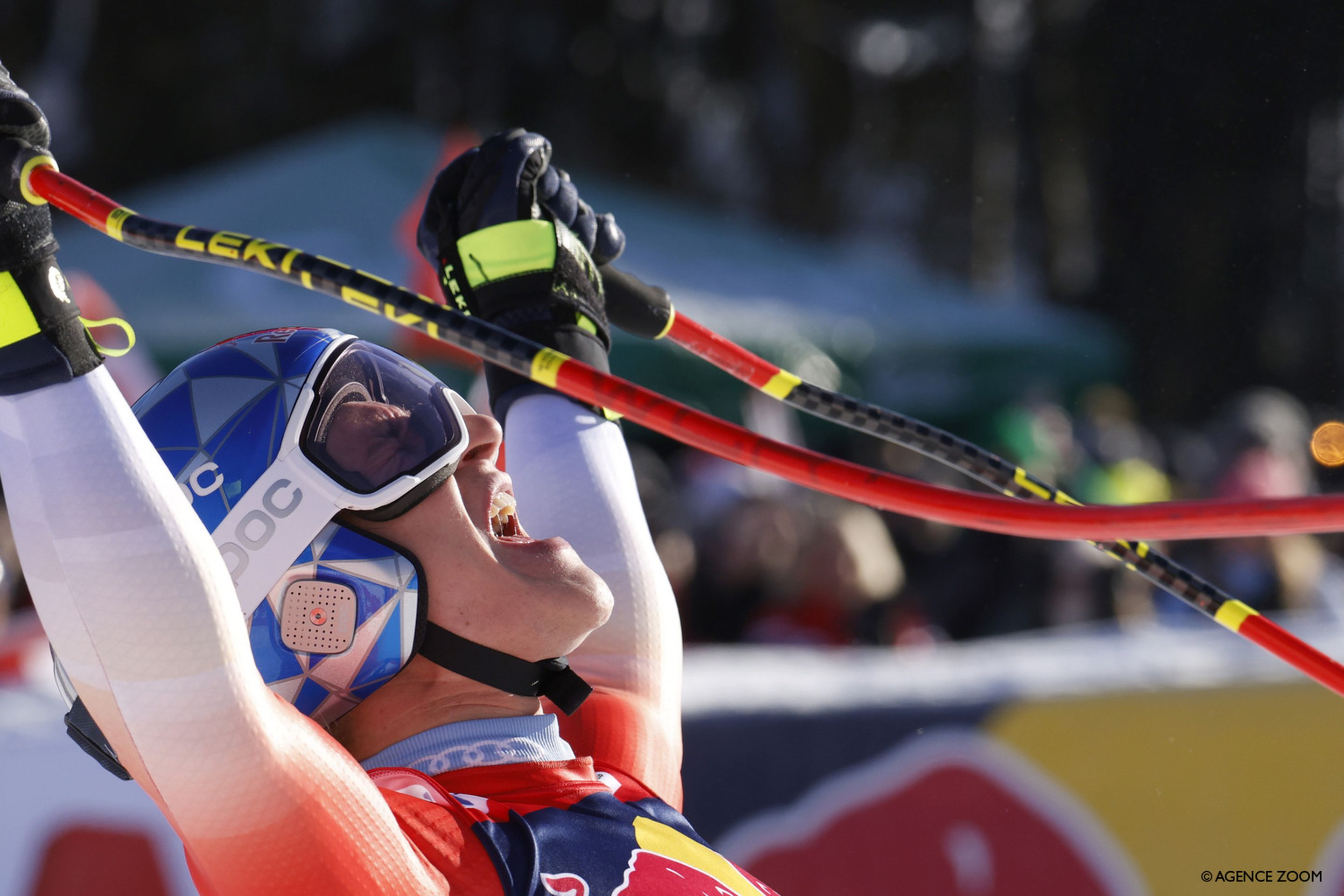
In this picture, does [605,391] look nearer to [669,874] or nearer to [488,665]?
[488,665]

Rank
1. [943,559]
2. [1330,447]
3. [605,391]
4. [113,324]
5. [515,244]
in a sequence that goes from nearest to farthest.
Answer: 1. [113,324]
2. [605,391]
3. [515,244]
4. [943,559]
5. [1330,447]

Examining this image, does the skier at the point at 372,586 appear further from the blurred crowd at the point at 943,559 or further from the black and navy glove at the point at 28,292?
the blurred crowd at the point at 943,559

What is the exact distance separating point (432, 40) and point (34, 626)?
1763 cm

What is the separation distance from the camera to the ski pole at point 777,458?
1.49 m

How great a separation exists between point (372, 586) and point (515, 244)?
0.72 m

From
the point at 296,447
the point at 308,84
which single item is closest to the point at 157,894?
the point at 296,447

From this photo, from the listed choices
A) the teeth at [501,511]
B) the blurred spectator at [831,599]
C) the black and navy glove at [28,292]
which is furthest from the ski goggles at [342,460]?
the blurred spectator at [831,599]

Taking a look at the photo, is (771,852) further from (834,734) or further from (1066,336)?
(1066,336)

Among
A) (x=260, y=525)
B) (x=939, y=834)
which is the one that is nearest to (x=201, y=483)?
(x=260, y=525)

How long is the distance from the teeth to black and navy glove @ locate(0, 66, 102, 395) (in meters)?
0.65

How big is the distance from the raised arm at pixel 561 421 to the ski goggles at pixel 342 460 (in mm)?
440

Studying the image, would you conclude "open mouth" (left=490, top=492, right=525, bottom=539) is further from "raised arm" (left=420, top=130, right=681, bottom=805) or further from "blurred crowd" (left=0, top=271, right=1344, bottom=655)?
"blurred crowd" (left=0, top=271, right=1344, bottom=655)

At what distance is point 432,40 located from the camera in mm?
20578

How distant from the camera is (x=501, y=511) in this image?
1.88 meters
